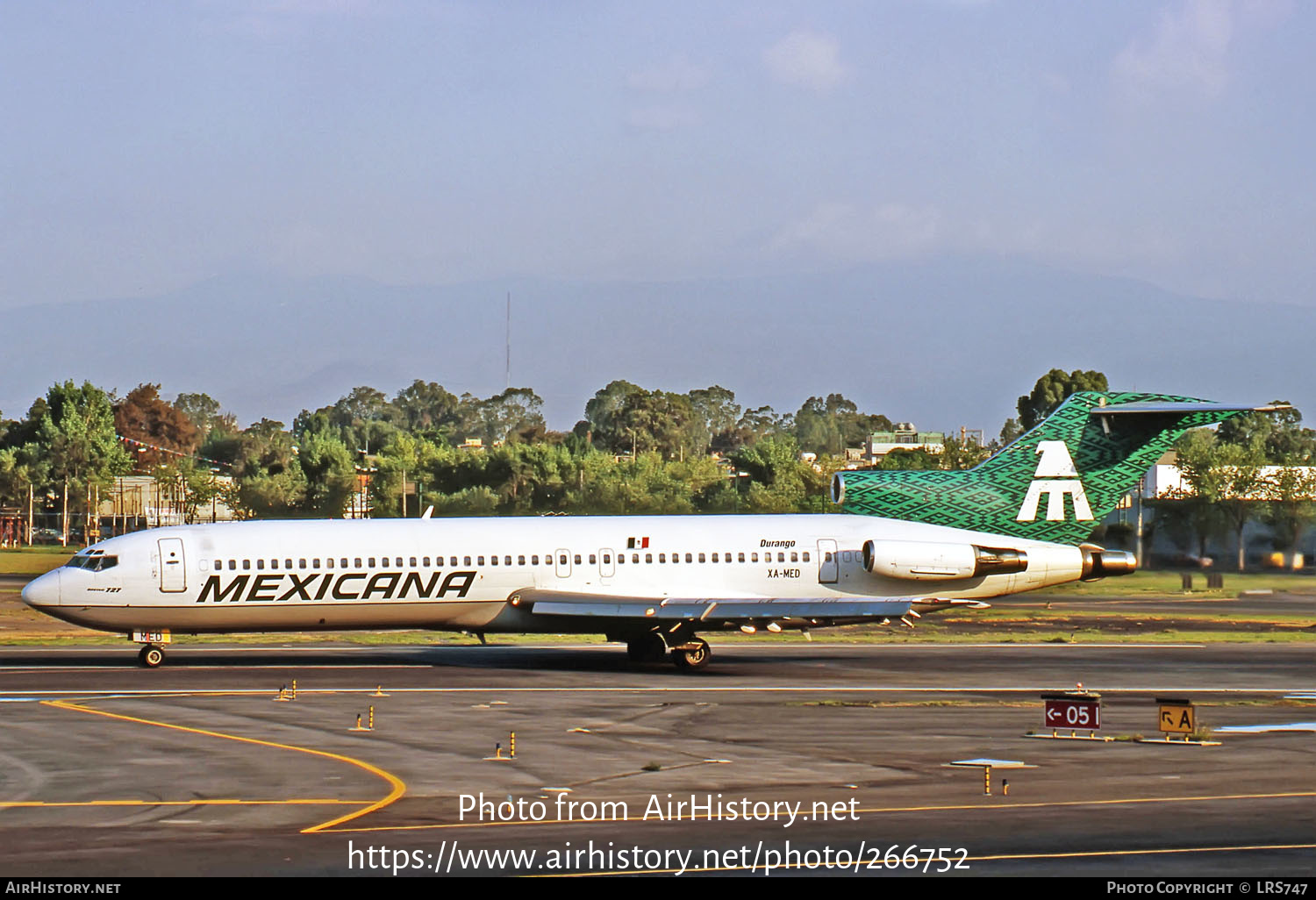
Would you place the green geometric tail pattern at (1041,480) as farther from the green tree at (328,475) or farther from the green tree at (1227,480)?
the green tree at (328,475)

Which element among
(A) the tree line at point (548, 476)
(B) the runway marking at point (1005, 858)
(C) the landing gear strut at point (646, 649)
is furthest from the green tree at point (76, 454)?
Answer: (B) the runway marking at point (1005, 858)

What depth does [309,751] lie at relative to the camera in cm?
2573

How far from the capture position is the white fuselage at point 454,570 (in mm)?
40688

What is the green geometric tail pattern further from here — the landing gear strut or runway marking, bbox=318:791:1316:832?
runway marking, bbox=318:791:1316:832

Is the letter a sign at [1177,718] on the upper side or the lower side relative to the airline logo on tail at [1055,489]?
lower

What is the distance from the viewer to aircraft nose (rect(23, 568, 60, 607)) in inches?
1585

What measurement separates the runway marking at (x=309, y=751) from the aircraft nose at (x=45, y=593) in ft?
26.6

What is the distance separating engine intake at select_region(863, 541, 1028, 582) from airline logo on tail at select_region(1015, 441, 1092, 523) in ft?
6.50

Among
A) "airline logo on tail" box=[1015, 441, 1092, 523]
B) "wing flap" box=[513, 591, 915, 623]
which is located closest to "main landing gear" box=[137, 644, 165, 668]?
"wing flap" box=[513, 591, 915, 623]

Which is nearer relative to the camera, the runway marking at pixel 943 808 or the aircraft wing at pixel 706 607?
the runway marking at pixel 943 808

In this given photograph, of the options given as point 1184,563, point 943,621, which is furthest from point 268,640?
point 1184,563

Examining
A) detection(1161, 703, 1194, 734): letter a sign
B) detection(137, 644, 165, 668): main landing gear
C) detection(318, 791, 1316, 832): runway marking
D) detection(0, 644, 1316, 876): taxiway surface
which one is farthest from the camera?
detection(137, 644, 165, 668): main landing gear

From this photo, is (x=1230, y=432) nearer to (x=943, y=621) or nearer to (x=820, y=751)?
(x=943, y=621)

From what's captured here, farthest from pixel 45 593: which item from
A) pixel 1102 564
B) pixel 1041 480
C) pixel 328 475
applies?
pixel 328 475
